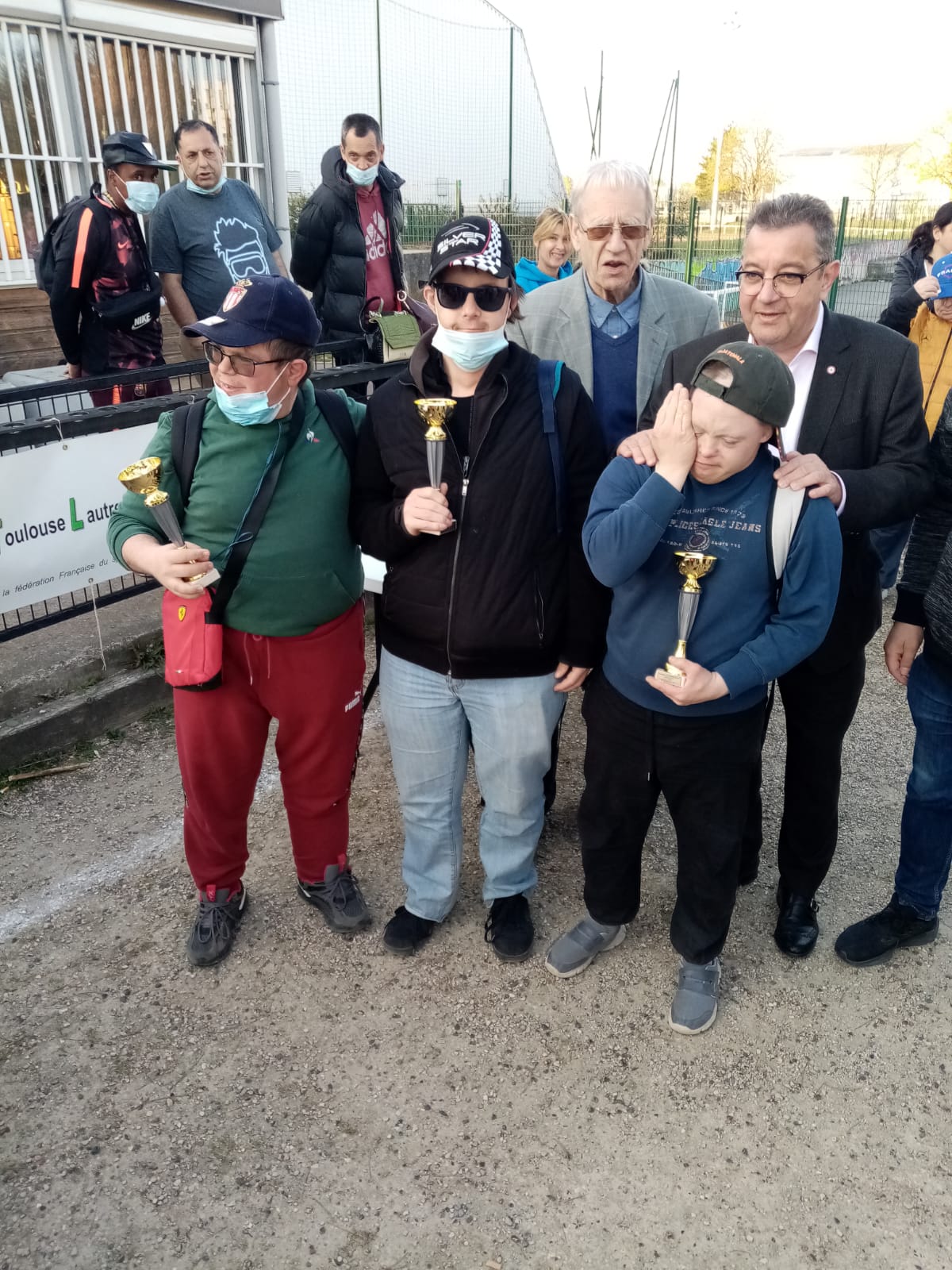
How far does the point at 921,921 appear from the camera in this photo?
9.96 ft

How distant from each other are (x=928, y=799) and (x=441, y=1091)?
171cm

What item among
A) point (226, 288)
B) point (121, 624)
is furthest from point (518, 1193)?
point (226, 288)

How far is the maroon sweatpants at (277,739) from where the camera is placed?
2.75 meters

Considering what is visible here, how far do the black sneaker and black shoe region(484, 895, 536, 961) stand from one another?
2.71ft

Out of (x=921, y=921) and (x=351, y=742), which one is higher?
(x=351, y=742)

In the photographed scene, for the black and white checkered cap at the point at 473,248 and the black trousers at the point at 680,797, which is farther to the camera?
the black trousers at the point at 680,797

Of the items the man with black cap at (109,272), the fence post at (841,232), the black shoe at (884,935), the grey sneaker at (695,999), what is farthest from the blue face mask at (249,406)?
the fence post at (841,232)

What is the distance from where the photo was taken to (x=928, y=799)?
2908mm

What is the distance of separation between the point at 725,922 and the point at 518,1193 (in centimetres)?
94

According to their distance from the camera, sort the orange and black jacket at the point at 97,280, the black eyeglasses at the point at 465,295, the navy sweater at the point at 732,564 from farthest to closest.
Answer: the orange and black jacket at the point at 97,280 → the black eyeglasses at the point at 465,295 → the navy sweater at the point at 732,564

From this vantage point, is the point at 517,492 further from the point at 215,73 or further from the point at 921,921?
the point at 215,73

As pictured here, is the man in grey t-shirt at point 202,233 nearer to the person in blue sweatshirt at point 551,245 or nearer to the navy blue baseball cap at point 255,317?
the person in blue sweatshirt at point 551,245

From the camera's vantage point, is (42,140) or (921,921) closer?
(921,921)

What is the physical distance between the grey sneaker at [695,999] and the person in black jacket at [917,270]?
Answer: 3.55 meters
